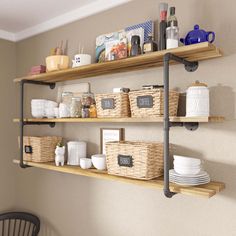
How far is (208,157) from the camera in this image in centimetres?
139

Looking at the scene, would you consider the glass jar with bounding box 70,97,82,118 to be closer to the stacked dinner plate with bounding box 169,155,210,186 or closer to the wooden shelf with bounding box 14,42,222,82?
the wooden shelf with bounding box 14,42,222,82

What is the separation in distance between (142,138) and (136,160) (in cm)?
28

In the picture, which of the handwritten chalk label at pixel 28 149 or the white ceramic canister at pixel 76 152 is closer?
the white ceramic canister at pixel 76 152

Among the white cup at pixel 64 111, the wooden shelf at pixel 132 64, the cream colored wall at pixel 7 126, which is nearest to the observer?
the wooden shelf at pixel 132 64

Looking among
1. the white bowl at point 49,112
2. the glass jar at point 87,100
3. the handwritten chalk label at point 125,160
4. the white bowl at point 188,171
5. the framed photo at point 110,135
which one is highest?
the glass jar at point 87,100

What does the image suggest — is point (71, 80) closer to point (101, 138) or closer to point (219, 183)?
point (101, 138)

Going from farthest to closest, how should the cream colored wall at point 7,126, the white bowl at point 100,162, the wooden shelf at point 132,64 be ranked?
1. the cream colored wall at point 7,126
2. the white bowl at point 100,162
3. the wooden shelf at point 132,64

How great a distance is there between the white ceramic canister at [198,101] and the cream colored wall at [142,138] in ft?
0.40

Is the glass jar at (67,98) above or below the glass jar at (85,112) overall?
above

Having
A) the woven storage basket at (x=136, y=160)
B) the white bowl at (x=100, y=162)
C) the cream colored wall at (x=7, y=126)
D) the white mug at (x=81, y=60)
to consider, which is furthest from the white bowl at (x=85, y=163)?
the cream colored wall at (x=7, y=126)

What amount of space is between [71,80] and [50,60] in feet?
0.82

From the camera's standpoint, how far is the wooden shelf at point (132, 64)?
48.9 inches

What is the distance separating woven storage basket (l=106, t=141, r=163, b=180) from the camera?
136 centimetres

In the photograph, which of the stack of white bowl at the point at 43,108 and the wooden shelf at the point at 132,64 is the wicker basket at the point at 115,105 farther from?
the stack of white bowl at the point at 43,108
